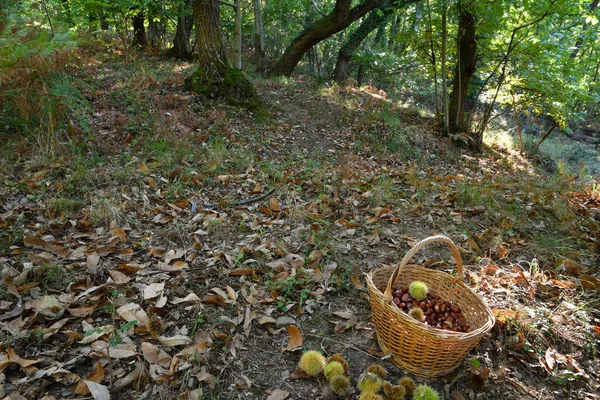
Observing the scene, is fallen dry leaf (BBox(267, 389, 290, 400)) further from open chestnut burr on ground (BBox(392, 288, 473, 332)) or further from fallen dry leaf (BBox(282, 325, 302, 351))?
open chestnut burr on ground (BBox(392, 288, 473, 332))

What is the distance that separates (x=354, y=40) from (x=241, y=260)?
8.63m

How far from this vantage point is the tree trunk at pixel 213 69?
5.66m

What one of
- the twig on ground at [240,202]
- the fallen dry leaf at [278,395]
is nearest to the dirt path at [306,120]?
the twig on ground at [240,202]

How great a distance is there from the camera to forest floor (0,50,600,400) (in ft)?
6.07

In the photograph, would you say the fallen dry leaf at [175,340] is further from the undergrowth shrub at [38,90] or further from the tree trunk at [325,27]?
the tree trunk at [325,27]

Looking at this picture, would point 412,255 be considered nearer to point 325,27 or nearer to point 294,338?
point 294,338

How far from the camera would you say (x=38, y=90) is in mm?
3484

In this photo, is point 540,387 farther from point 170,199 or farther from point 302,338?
point 170,199

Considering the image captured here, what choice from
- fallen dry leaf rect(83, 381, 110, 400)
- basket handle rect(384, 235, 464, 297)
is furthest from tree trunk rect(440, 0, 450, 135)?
fallen dry leaf rect(83, 381, 110, 400)

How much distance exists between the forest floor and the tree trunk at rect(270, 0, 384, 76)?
4.39m

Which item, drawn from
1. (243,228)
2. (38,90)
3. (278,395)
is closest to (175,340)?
(278,395)

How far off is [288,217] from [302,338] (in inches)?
56.0

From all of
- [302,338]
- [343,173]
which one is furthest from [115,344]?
[343,173]

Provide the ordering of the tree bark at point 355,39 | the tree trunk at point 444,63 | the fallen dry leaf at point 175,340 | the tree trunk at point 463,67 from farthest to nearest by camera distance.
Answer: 1. the tree bark at point 355,39
2. the tree trunk at point 463,67
3. the tree trunk at point 444,63
4. the fallen dry leaf at point 175,340
